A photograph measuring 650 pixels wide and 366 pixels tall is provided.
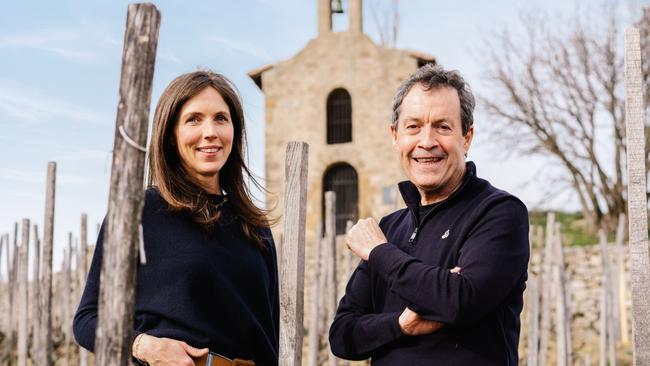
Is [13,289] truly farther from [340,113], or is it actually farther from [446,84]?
[340,113]

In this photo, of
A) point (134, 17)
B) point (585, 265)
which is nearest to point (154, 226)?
A: point (134, 17)

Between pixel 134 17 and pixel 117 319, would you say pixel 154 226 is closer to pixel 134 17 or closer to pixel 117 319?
pixel 117 319

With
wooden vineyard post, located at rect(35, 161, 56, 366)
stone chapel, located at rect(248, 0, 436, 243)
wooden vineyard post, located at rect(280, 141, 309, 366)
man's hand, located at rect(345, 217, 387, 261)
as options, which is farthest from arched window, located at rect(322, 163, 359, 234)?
man's hand, located at rect(345, 217, 387, 261)

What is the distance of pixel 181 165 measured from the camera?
87.7 inches

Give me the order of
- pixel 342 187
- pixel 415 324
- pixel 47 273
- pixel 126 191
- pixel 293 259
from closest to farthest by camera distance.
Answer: pixel 126 191, pixel 415 324, pixel 293 259, pixel 47 273, pixel 342 187

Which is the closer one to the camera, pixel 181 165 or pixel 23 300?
pixel 181 165

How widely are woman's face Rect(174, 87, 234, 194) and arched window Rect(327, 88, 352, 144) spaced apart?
12.6 metres

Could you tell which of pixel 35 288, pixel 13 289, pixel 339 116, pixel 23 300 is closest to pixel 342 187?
pixel 339 116

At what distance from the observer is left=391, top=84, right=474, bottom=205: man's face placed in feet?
6.56

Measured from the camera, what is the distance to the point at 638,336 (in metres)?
2.28

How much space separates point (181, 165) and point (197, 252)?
30cm

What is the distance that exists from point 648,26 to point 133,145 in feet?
42.3

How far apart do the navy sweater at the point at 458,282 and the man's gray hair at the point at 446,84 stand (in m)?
0.15

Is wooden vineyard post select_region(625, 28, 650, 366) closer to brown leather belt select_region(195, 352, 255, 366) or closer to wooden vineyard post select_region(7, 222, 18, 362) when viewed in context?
brown leather belt select_region(195, 352, 255, 366)
